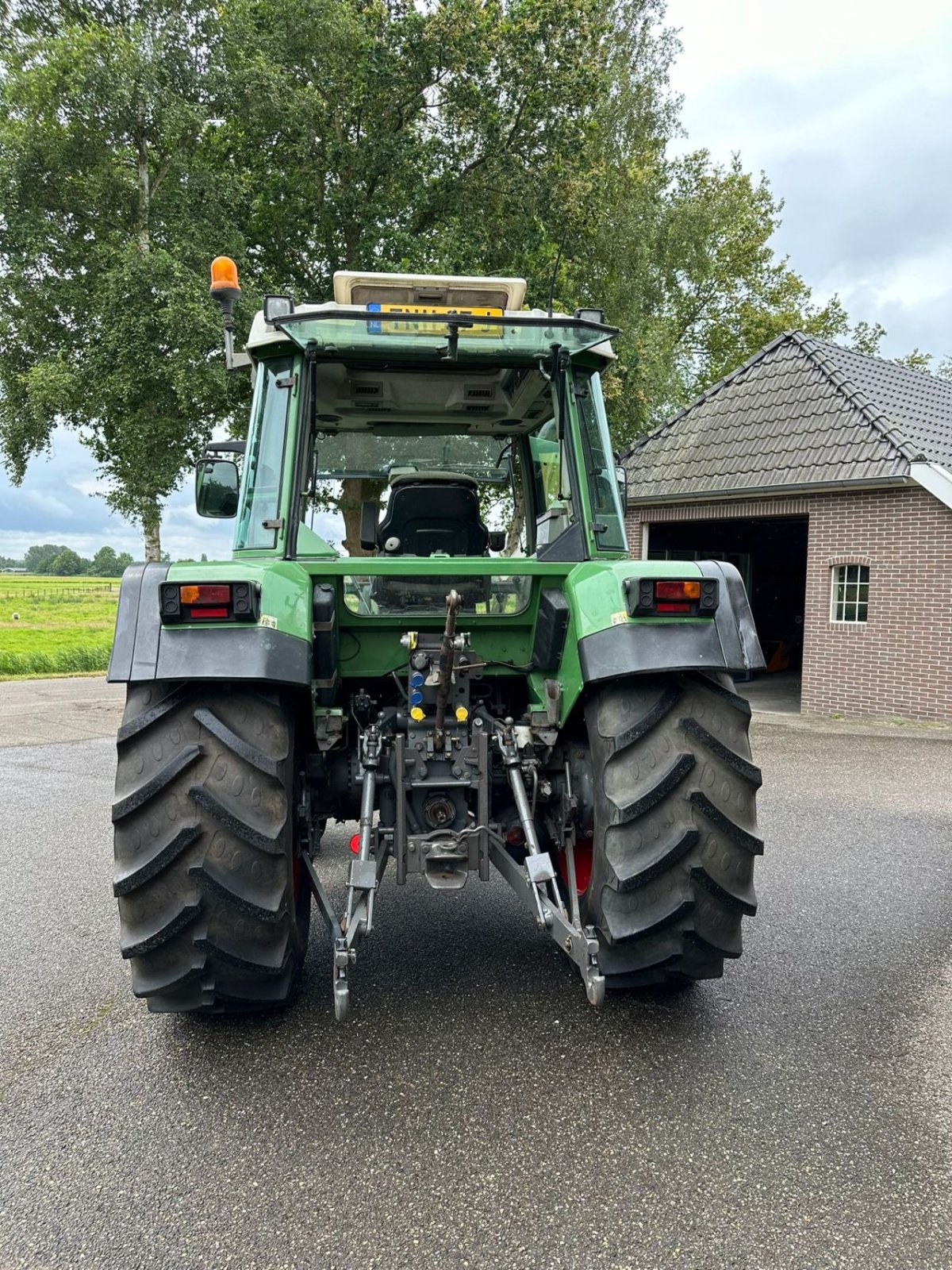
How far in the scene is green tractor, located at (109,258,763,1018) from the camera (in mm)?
2652

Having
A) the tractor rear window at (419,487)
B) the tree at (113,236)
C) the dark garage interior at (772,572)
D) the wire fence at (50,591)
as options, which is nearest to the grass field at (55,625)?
the wire fence at (50,591)

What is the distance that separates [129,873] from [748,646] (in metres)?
1.99

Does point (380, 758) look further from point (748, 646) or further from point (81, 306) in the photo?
point (81, 306)

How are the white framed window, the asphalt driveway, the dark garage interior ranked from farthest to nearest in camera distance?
the dark garage interior, the white framed window, the asphalt driveway

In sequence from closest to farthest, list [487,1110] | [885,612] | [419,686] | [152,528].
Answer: [487,1110] < [419,686] < [885,612] < [152,528]

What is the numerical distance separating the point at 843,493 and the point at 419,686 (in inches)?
374

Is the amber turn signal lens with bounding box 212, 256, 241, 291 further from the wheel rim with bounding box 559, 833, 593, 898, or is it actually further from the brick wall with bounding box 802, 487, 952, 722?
the brick wall with bounding box 802, 487, 952, 722

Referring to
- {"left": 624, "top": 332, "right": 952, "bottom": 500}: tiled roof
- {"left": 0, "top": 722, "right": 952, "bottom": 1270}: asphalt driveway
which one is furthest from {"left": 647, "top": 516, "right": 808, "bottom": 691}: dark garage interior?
{"left": 0, "top": 722, "right": 952, "bottom": 1270}: asphalt driveway

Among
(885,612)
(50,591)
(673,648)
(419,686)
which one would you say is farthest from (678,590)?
(50,591)

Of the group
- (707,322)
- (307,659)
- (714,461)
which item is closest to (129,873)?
(307,659)

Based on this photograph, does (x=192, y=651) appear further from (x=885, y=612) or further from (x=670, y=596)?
(x=885, y=612)

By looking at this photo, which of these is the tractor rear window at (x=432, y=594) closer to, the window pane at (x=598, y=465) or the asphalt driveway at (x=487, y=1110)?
the window pane at (x=598, y=465)

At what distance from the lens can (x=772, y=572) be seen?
18000 millimetres

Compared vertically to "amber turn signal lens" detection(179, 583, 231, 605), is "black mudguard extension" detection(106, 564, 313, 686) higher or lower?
lower
